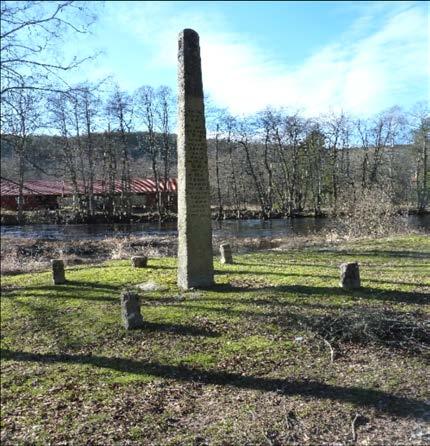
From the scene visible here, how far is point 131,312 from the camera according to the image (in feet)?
23.8

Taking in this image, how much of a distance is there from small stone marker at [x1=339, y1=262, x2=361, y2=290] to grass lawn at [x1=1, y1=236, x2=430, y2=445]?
23cm

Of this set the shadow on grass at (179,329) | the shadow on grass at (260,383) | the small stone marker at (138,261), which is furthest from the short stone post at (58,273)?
the shadow on grass at (179,329)

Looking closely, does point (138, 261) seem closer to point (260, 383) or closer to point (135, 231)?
point (260, 383)

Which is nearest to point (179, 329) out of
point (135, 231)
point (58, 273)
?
point (58, 273)

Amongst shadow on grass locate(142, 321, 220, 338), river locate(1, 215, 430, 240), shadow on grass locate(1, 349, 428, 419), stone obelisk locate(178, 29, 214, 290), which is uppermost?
Result: stone obelisk locate(178, 29, 214, 290)

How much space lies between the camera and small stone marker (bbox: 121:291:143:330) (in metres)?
7.22

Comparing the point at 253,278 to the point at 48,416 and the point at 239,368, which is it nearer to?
the point at 239,368

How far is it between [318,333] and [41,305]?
5146mm

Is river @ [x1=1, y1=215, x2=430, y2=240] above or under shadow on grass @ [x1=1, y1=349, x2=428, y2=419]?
above

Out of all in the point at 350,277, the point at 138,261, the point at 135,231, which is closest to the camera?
the point at 350,277

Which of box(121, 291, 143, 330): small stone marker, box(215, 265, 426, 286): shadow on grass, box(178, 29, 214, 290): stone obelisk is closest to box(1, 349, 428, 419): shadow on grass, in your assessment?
box(121, 291, 143, 330): small stone marker

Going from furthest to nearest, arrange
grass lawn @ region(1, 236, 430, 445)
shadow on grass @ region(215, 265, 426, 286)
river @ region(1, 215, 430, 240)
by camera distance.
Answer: river @ region(1, 215, 430, 240)
shadow on grass @ region(215, 265, 426, 286)
grass lawn @ region(1, 236, 430, 445)

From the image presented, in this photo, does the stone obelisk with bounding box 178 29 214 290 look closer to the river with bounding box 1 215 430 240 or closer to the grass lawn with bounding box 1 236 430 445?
the grass lawn with bounding box 1 236 430 445

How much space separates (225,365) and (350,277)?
12.1 feet
